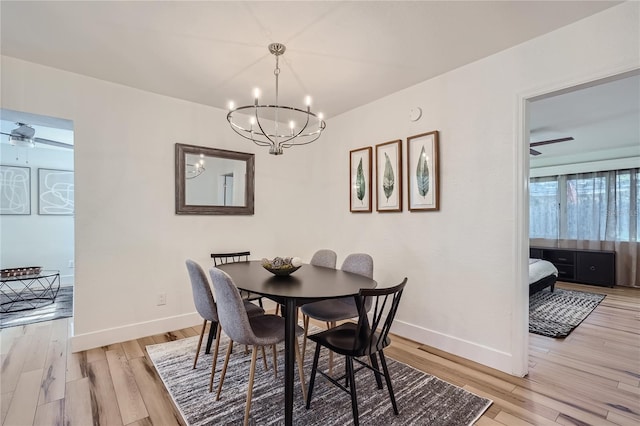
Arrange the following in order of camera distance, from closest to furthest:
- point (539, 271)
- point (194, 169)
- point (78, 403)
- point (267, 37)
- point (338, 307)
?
1. point (78, 403)
2. point (267, 37)
3. point (338, 307)
4. point (194, 169)
5. point (539, 271)

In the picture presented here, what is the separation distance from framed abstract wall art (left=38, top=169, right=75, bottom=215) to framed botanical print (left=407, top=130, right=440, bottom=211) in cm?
573

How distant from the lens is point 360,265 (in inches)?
106

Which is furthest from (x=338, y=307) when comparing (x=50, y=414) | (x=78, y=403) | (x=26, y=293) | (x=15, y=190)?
(x=15, y=190)

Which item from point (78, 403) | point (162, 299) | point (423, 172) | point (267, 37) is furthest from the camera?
point (162, 299)

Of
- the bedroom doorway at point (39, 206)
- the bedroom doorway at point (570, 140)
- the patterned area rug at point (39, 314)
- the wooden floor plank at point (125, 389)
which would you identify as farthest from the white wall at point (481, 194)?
the bedroom doorway at point (39, 206)

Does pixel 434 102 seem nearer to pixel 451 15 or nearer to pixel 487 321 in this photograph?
pixel 451 15

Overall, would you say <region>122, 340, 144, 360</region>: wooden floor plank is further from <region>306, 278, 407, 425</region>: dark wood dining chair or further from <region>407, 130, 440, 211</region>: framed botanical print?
<region>407, 130, 440, 211</region>: framed botanical print

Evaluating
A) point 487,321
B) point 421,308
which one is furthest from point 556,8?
point 421,308

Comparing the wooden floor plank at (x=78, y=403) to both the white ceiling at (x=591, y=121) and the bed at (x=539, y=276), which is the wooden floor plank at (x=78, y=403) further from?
the bed at (x=539, y=276)

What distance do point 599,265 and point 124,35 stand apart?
24.9ft

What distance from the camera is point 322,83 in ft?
9.52

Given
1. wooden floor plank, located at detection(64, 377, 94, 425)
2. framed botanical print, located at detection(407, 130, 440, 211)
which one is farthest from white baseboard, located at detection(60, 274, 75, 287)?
framed botanical print, located at detection(407, 130, 440, 211)

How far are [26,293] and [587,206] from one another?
9.80m

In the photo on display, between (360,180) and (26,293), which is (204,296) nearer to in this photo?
(360,180)
